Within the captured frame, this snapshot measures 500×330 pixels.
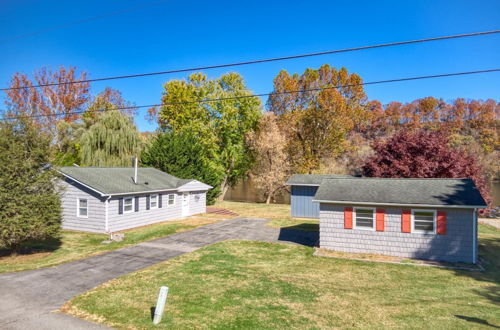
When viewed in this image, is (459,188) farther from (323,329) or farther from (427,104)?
(427,104)

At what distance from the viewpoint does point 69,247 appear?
16219 mm

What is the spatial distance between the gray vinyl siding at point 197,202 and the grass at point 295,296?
1358 cm

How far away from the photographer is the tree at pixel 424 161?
24312 mm

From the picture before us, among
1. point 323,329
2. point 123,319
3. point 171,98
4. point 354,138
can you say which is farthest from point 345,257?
point 354,138

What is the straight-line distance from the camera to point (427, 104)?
265ft

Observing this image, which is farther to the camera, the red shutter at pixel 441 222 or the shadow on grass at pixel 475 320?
the red shutter at pixel 441 222

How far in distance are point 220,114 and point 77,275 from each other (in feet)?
98.8

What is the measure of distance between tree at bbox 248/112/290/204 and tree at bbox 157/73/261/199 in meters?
1.86

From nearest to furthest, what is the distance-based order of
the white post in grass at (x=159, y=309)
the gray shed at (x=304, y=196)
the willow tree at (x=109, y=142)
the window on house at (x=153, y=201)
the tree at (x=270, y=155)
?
the white post in grass at (x=159, y=309) → the window on house at (x=153, y=201) → the gray shed at (x=304, y=196) → the willow tree at (x=109, y=142) → the tree at (x=270, y=155)

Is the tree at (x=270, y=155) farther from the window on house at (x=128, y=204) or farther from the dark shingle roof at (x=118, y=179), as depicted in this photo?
the window on house at (x=128, y=204)

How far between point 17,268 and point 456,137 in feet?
233

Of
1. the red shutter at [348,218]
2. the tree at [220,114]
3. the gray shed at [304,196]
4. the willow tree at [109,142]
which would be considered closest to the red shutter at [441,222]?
the red shutter at [348,218]

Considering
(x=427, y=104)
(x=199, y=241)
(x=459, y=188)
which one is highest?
(x=427, y=104)

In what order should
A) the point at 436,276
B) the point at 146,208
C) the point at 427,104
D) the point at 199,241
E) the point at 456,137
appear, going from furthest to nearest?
the point at 427,104, the point at 456,137, the point at 146,208, the point at 199,241, the point at 436,276
